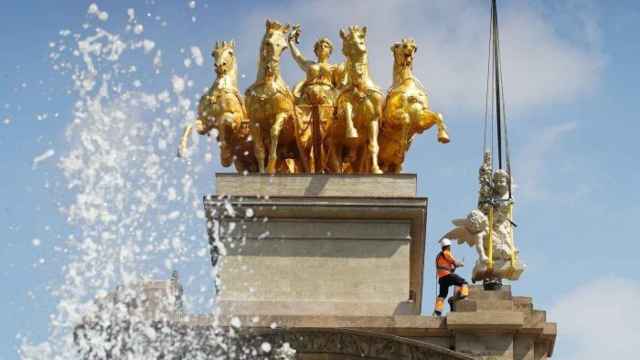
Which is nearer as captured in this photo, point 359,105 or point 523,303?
point 523,303

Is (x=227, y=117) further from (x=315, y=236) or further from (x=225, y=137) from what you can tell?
(x=315, y=236)

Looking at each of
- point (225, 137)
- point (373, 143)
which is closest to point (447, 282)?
point (373, 143)

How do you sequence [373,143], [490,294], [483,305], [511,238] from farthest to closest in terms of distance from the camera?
[373,143]
[511,238]
[490,294]
[483,305]

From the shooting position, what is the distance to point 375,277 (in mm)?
34094

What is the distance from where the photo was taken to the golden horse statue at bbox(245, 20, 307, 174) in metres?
35.7

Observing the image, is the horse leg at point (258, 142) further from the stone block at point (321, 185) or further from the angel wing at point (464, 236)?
the angel wing at point (464, 236)

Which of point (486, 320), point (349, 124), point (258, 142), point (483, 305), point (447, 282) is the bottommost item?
point (486, 320)

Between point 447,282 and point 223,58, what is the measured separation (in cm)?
816

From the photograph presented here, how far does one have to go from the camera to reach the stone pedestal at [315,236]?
34.0m

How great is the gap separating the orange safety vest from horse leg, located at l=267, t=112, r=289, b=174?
15.2 feet

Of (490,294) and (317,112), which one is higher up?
(317,112)

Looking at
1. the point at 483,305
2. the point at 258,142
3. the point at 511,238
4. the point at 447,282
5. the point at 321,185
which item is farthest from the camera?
the point at 258,142

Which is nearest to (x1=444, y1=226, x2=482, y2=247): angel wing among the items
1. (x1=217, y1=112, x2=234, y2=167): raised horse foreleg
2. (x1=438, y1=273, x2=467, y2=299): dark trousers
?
(x1=438, y1=273, x2=467, y2=299): dark trousers

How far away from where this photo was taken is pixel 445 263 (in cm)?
3253
